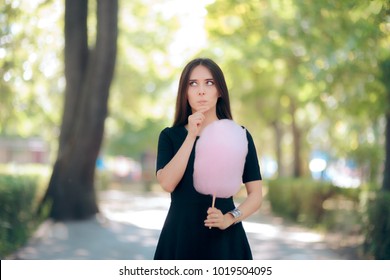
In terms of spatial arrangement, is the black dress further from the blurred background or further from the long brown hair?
the blurred background

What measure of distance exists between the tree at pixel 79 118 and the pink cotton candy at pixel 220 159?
1043 cm

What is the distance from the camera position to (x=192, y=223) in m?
3.25

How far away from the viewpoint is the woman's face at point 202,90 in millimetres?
3326

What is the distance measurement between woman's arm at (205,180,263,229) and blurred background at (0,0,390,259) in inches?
162

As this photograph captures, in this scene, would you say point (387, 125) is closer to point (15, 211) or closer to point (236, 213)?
point (15, 211)

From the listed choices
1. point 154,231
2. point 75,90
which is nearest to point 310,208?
point 154,231

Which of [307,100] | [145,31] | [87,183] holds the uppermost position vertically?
[145,31]

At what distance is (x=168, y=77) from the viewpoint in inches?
1017

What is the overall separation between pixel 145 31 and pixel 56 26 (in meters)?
6.54

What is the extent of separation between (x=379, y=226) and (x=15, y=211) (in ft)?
17.5

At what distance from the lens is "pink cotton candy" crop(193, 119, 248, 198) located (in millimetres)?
3162

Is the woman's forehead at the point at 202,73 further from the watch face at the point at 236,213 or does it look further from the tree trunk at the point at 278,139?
the tree trunk at the point at 278,139
